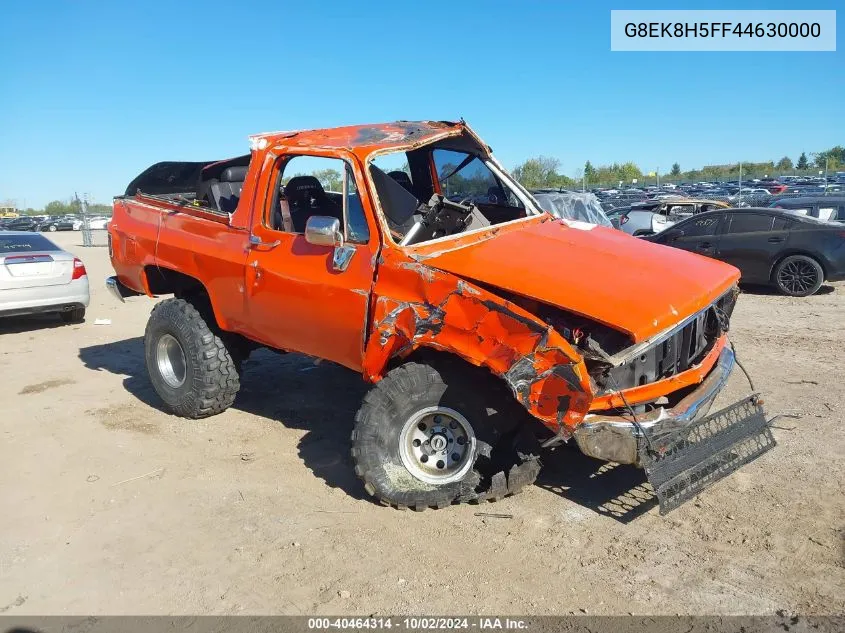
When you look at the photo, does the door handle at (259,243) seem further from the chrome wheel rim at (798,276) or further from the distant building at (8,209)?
the distant building at (8,209)

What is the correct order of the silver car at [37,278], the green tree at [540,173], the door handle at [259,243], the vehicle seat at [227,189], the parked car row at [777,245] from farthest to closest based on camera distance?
the green tree at [540,173], the parked car row at [777,245], the silver car at [37,278], the vehicle seat at [227,189], the door handle at [259,243]

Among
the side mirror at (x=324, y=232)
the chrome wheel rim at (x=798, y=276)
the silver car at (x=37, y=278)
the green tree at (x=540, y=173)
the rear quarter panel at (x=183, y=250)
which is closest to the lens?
the side mirror at (x=324, y=232)

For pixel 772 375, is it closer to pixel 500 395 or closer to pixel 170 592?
pixel 500 395

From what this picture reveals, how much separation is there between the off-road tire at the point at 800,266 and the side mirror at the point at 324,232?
9.41 m

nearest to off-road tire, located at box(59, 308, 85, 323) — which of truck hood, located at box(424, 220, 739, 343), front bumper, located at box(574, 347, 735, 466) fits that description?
truck hood, located at box(424, 220, 739, 343)

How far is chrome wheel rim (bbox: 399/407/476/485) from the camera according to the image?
396 centimetres

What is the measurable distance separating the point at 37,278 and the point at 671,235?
1075 centimetres

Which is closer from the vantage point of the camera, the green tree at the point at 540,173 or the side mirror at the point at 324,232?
the side mirror at the point at 324,232

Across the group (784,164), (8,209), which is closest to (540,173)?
(784,164)

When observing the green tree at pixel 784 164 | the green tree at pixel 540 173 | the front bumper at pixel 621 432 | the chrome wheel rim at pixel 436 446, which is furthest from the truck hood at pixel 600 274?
the green tree at pixel 784 164

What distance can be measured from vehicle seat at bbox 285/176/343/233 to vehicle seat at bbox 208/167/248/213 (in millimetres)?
775

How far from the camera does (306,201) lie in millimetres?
5359

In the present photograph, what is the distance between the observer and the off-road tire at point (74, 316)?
1013 cm

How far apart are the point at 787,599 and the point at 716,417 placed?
1.10 metres
